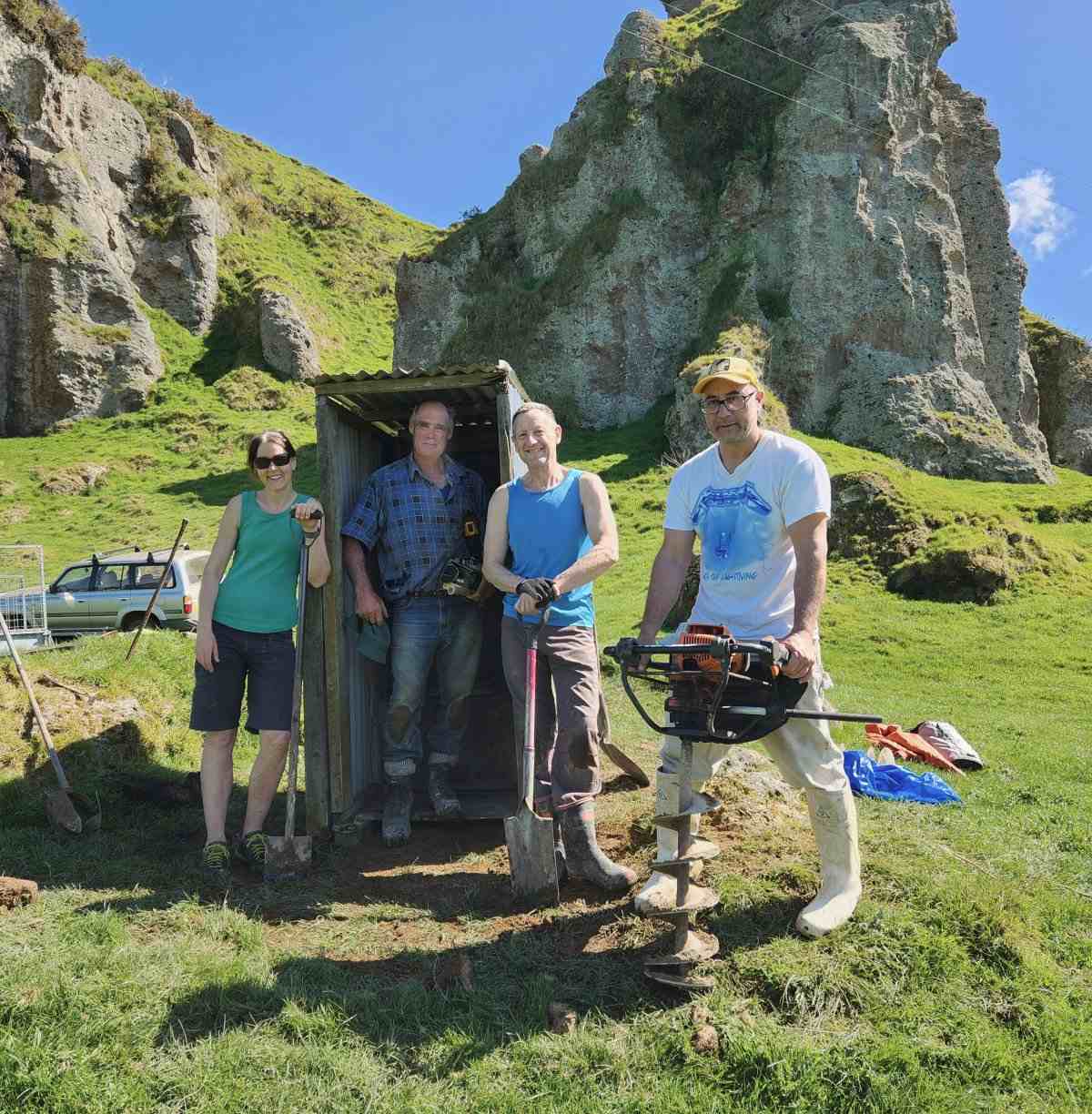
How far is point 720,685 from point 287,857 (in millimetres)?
2814

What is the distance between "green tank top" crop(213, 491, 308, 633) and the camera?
4828 millimetres

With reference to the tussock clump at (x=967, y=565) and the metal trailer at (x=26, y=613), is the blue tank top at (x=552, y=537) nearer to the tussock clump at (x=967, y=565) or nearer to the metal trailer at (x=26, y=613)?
the metal trailer at (x=26, y=613)

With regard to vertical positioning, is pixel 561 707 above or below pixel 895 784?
above

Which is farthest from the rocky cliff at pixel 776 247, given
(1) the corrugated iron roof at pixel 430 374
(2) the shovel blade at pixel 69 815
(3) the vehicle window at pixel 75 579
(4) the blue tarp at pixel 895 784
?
(2) the shovel blade at pixel 69 815

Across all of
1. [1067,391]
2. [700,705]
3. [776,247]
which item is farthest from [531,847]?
[1067,391]

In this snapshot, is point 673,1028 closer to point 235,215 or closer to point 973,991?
point 973,991

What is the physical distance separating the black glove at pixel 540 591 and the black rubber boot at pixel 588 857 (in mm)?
1068

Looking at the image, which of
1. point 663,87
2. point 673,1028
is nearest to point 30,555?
point 673,1028

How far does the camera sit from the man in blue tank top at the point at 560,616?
4188mm

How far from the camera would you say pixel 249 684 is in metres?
4.90

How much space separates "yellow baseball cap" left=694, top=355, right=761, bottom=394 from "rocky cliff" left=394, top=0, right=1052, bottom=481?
22644 millimetres

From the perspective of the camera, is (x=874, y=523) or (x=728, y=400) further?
(x=874, y=523)

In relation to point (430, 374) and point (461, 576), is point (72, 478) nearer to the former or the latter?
point (430, 374)

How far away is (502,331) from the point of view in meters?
33.4
